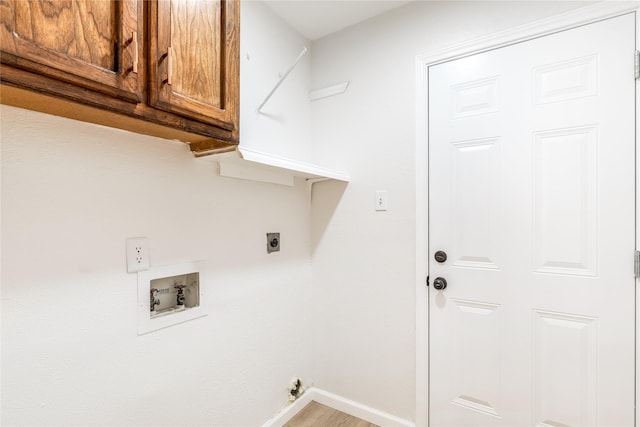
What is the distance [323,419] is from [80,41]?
80.7 inches

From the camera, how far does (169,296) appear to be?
137 cm

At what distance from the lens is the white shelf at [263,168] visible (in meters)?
1.33

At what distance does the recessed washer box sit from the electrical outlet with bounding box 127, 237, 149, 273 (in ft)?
0.10

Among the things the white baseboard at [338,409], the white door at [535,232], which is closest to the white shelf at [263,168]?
the white door at [535,232]

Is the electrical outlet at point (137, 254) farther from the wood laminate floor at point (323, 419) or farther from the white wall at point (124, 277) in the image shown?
the wood laminate floor at point (323, 419)

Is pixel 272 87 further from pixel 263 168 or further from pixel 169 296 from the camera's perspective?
pixel 169 296

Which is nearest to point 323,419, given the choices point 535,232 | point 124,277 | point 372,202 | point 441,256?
point 441,256

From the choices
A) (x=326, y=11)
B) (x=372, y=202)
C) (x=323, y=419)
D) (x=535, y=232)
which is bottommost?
(x=323, y=419)

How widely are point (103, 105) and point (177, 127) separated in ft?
0.73

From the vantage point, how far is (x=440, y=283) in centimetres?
165

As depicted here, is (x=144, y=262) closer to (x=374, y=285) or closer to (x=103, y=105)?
(x=103, y=105)

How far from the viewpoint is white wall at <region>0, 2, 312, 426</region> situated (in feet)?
3.12

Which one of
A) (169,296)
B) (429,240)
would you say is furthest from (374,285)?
(169,296)

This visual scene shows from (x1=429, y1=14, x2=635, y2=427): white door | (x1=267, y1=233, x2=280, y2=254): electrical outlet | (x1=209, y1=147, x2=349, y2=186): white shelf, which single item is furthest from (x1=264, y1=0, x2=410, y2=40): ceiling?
(x1=267, y1=233, x2=280, y2=254): electrical outlet
